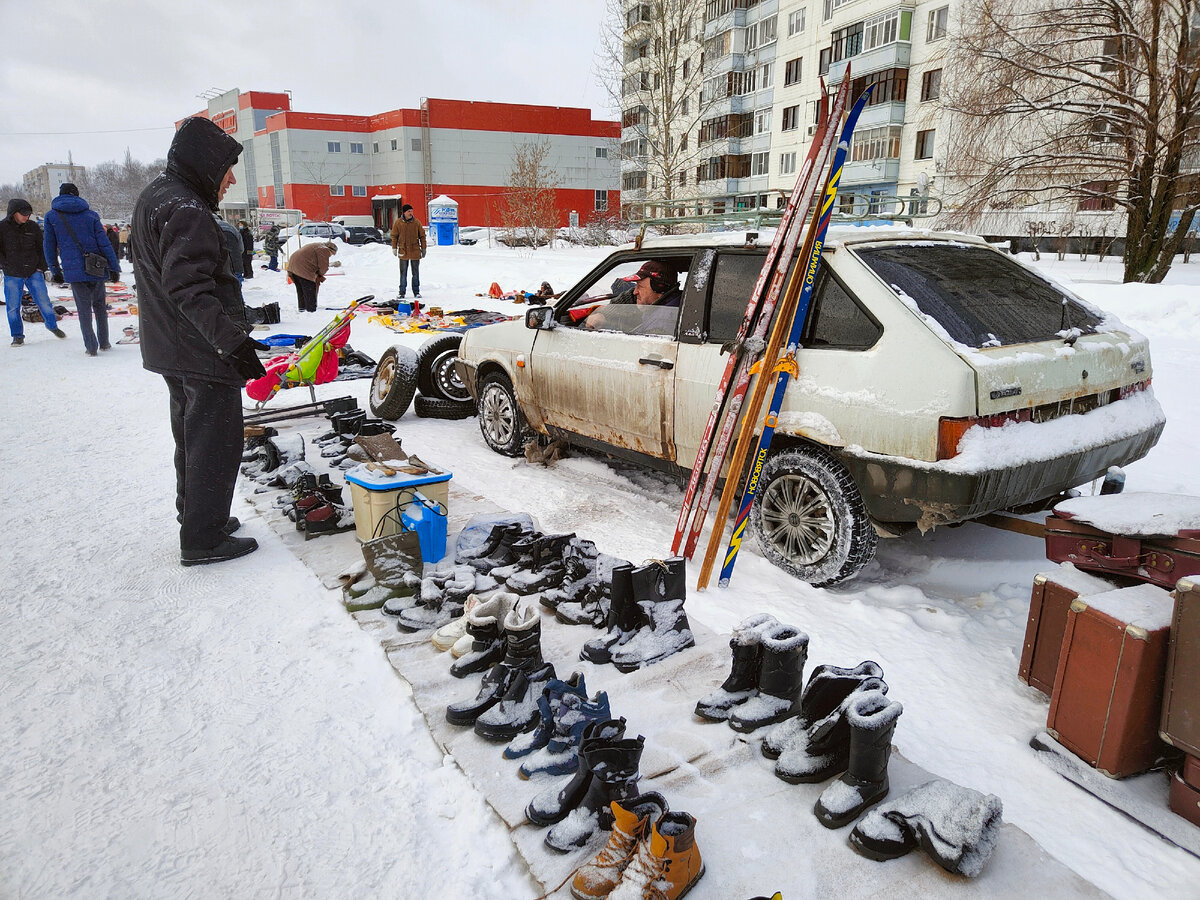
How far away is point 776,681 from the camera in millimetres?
2635

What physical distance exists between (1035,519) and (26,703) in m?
4.69

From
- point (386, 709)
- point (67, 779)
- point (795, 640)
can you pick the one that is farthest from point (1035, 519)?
point (67, 779)

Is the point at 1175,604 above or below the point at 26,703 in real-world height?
above

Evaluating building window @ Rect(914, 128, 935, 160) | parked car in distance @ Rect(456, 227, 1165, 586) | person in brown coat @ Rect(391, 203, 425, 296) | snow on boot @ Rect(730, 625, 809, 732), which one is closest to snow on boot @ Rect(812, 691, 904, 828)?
snow on boot @ Rect(730, 625, 809, 732)

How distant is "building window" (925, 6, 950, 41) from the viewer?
1236 inches

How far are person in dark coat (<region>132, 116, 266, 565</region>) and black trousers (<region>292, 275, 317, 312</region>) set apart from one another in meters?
10.7

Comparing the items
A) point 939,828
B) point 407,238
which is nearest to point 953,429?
point 939,828

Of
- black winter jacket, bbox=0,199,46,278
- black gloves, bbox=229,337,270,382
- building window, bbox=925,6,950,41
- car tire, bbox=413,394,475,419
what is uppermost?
building window, bbox=925,6,950,41

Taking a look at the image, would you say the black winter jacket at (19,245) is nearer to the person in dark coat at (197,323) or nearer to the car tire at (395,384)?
the car tire at (395,384)

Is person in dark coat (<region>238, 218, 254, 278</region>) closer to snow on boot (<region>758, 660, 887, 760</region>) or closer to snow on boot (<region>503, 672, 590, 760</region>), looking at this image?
snow on boot (<region>503, 672, 590, 760</region>)

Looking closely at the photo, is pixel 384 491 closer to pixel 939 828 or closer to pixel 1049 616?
pixel 939 828

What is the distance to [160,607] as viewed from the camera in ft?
11.5

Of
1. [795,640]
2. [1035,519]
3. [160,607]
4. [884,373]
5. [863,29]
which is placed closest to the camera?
[795,640]

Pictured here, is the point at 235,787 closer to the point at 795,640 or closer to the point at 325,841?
the point at 325,841
